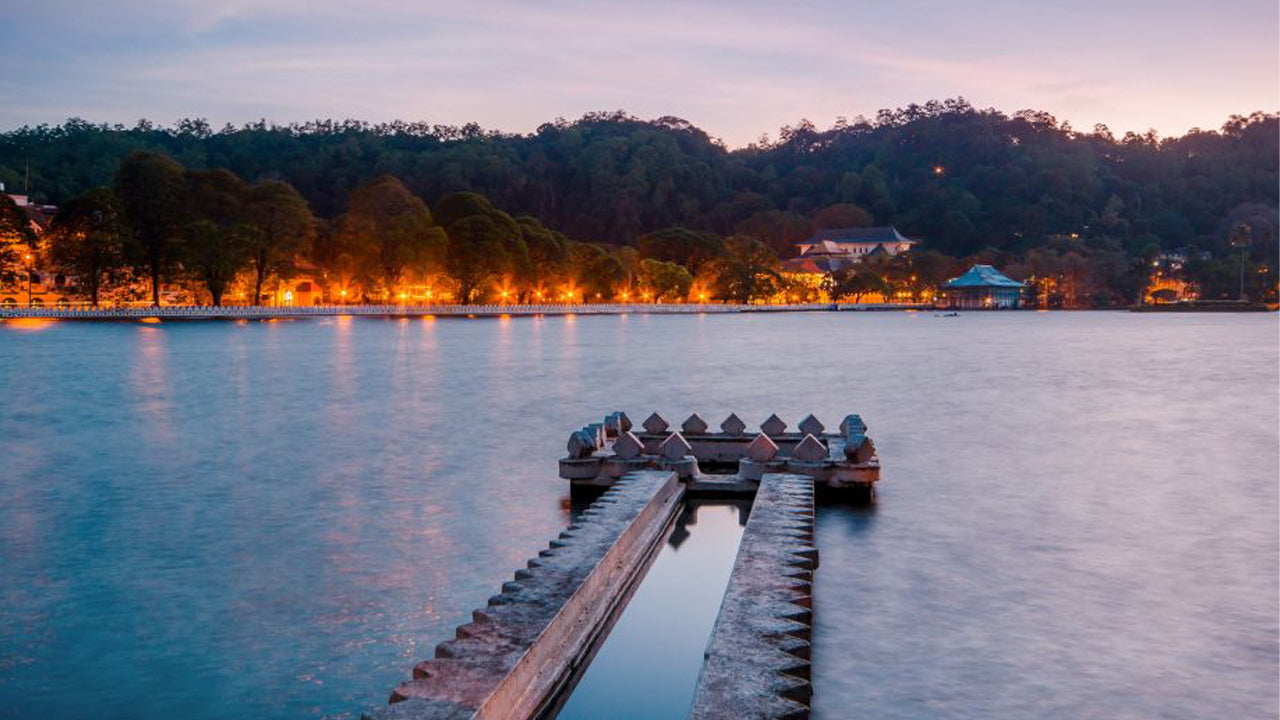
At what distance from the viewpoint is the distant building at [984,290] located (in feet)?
532

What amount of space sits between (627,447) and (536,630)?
7.58 metres

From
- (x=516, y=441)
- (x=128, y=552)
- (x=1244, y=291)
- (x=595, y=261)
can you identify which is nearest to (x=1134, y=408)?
(x=516, y=441)

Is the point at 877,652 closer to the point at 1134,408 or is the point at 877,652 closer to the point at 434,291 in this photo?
the point at 1134,408

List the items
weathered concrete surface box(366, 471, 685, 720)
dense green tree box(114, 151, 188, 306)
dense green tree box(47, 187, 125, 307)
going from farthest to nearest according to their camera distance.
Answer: dense green tree box(114, 151, 188, 306), dense green tree box(47, 187, 125, 307), weathered concrete surface box(366, 471, 685, 720)

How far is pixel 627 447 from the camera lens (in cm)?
1488

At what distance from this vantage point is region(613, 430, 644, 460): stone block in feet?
48.6

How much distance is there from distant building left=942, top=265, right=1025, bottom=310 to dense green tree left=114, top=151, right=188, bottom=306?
115732mm

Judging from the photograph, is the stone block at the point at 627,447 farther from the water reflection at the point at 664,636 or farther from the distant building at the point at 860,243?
the distant building at the point at 860,243

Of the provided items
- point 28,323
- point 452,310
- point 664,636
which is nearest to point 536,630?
point 664,636

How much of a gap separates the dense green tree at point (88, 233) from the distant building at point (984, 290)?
122 metres

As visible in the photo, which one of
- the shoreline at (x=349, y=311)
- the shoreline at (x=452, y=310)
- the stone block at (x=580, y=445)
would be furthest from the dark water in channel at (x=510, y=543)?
the shoreline at (x=452, y=310)

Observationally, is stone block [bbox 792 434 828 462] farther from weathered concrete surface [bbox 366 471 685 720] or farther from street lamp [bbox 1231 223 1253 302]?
street lamp [bbox 1231 223 1253 302]

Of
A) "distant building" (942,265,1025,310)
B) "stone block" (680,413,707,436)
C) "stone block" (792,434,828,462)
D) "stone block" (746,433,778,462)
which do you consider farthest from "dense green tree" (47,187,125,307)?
"distant building" (942,265,1025,310)

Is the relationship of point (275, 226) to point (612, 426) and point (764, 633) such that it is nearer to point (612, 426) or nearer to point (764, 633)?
point (612, 426)
